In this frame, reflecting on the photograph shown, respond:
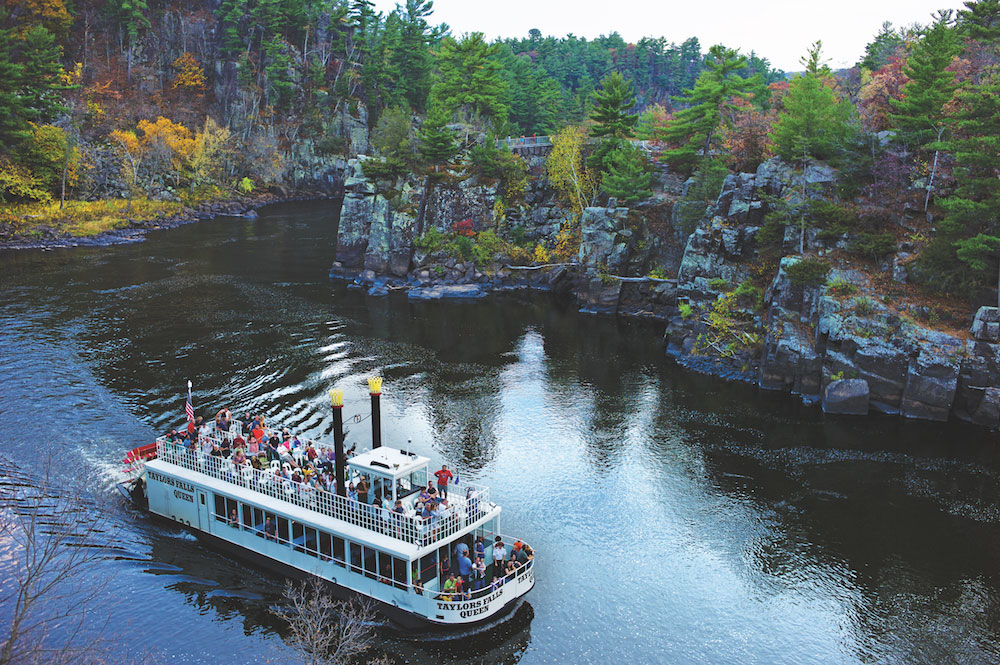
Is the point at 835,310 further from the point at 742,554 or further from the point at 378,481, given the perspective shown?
the point at 378,481

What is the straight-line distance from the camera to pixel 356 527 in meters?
29.3

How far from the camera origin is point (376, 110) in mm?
160000

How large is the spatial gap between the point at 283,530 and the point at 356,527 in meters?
4.16

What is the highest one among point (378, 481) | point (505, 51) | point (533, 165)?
point (505, 51)

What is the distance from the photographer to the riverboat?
1110 inches

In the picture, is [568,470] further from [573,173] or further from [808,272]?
[573,173]

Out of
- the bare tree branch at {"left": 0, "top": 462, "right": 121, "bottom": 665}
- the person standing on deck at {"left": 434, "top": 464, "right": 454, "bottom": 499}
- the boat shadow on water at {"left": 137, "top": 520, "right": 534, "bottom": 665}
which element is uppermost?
the person standing on deck at {"left": 434, "top": 464, "right": 454, "bottom": 499}

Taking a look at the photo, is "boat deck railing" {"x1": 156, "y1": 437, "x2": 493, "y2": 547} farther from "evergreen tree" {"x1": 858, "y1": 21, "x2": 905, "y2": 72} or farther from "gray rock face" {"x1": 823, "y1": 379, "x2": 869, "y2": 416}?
"evergreen tree" {"x1": 858, "y1": 21, "x2": 905, "y2": 72}

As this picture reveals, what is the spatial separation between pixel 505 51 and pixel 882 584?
157m

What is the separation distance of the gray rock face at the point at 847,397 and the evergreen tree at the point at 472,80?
6682cm

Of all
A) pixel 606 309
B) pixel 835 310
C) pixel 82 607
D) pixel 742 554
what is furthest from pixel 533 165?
pixel 82 607

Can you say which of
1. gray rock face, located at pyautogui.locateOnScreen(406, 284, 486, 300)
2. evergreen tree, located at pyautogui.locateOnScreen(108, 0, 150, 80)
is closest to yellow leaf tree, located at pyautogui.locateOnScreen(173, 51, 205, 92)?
evergreen tree, located at pyautogui.locateOnScreen(108, 0, 150, 80)

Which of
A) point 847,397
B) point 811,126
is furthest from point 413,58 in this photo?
point 847,397

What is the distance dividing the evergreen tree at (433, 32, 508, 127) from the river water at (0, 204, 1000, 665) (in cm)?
3942
